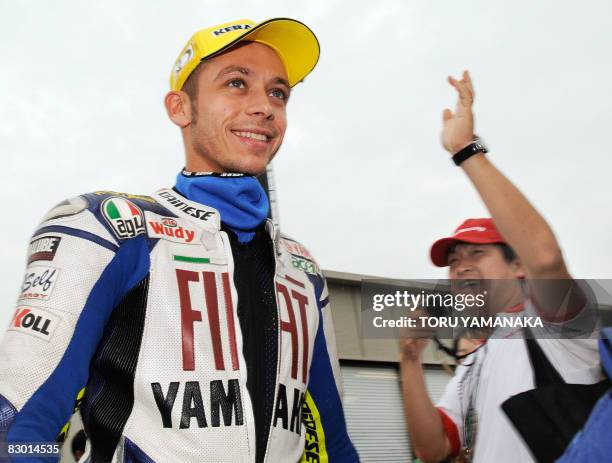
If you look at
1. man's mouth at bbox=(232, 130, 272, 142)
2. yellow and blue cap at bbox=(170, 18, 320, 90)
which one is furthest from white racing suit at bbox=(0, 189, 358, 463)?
yellow and blue cap at bbox=(170, 18, 320, 90)

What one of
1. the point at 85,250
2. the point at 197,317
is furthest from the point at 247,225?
the point at 85,250

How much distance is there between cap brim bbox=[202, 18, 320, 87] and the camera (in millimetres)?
2199

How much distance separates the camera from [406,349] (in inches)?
109

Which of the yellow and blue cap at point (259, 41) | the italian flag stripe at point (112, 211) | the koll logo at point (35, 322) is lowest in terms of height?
the koll logo at point (35, 322)

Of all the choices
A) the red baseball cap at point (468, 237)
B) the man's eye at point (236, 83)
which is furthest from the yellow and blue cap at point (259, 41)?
the red baseball cap at point (468, 237)

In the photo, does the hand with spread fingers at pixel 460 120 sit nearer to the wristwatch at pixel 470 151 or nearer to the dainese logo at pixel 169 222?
the wristwatch at pixel 470 151

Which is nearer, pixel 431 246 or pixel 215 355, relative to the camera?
pixel 215 355

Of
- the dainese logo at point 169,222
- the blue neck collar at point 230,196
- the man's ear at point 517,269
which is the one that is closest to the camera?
the dainese logo at point 169,222

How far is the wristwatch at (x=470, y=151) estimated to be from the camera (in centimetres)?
206

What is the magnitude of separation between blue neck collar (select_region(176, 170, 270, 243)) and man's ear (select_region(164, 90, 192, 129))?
9.9 inches

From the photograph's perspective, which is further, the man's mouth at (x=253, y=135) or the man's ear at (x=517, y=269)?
the man's ear at (x=517, y=269)

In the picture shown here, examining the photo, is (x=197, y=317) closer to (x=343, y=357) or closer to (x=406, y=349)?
(x=406, y=349)

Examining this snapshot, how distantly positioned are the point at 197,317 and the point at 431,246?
1.89 metres

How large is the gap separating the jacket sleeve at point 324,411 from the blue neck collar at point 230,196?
47 centimetres
